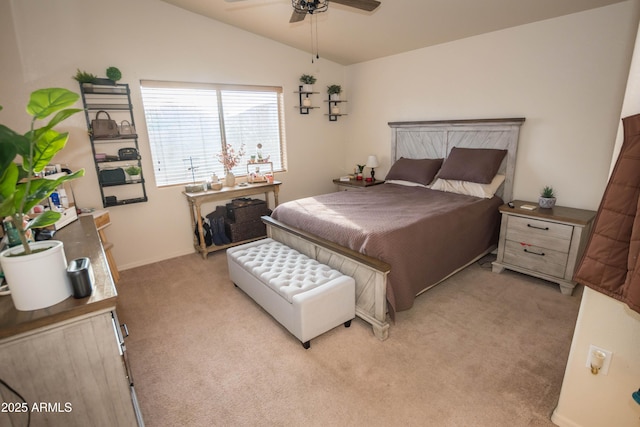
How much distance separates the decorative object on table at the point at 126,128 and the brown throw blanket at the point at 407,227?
1790 mm

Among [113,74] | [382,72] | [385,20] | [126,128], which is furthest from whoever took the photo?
[382,72]

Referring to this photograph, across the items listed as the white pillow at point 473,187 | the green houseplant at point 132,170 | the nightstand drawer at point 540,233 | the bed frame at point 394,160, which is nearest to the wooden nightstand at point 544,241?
the nightstand drawer at point 540,233

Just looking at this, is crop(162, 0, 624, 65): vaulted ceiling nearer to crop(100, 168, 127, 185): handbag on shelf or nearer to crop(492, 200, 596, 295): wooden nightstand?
crop(492, 200, 596, 295): wooden nightstand

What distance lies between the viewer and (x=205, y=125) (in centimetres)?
400

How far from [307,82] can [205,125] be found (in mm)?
1590

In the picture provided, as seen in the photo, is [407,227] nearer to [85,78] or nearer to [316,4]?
[316,4]

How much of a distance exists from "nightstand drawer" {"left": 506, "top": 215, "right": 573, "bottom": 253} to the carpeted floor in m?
0.41

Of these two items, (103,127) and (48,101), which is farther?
(103,127)

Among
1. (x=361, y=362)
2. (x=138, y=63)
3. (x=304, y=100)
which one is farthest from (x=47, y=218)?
(x=304, y=100)

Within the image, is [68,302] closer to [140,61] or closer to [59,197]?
[59,197]

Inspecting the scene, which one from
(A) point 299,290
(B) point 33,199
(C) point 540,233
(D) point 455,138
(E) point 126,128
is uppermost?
(E) point 126,128

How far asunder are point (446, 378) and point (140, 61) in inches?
158

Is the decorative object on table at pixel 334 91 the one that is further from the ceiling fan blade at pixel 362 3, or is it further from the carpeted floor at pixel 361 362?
the carpeted floor at pixel 361 362

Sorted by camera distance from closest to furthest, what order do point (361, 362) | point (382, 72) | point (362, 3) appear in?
point (361, 362) → point (362, 3) → point (382, 72)
